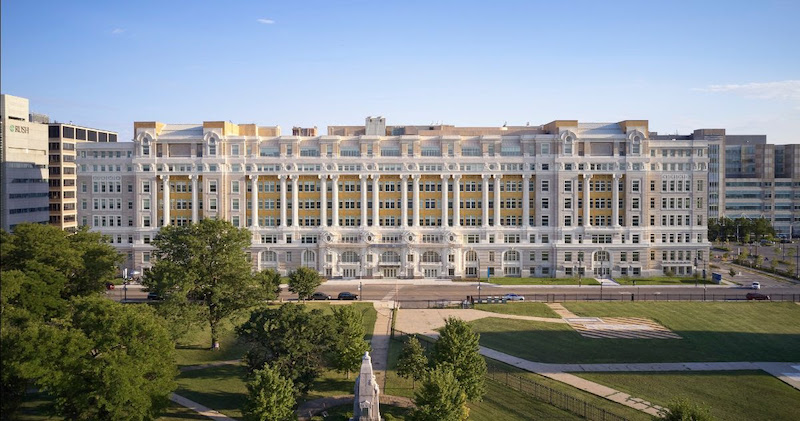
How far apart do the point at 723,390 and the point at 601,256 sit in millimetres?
62587

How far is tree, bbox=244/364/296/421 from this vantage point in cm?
4366

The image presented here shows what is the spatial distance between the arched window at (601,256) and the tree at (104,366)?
8867cm

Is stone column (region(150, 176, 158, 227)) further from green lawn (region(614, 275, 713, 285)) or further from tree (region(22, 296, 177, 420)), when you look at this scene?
green lawn (region(614, 275, 713, 285))

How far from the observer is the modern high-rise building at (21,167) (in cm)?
11900

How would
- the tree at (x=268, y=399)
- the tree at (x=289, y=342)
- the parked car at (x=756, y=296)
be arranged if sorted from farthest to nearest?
the parked car at (x=756, y=296)
the tree at (x=289, y=342)
the tree at (x=268, y=399)

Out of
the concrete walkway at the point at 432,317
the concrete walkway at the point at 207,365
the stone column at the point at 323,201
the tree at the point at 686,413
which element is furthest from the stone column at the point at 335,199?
the tree at the point at 686,413

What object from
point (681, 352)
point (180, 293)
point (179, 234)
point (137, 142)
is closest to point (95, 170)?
point (137, 142)

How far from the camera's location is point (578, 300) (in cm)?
9588

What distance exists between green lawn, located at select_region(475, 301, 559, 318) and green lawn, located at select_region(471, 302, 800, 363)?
4.04m

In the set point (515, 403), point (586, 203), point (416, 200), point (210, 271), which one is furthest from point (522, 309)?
point (210, 271)

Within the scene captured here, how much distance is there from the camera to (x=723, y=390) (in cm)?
5641

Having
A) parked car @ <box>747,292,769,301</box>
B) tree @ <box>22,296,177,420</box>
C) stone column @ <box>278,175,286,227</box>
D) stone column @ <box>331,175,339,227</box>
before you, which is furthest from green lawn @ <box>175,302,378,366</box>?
parked car @ <box>747,292,769,301</box>

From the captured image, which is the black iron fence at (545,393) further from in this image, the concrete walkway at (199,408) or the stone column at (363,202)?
the stone column at (363,202)

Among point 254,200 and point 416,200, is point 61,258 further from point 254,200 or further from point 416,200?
point 416,200
